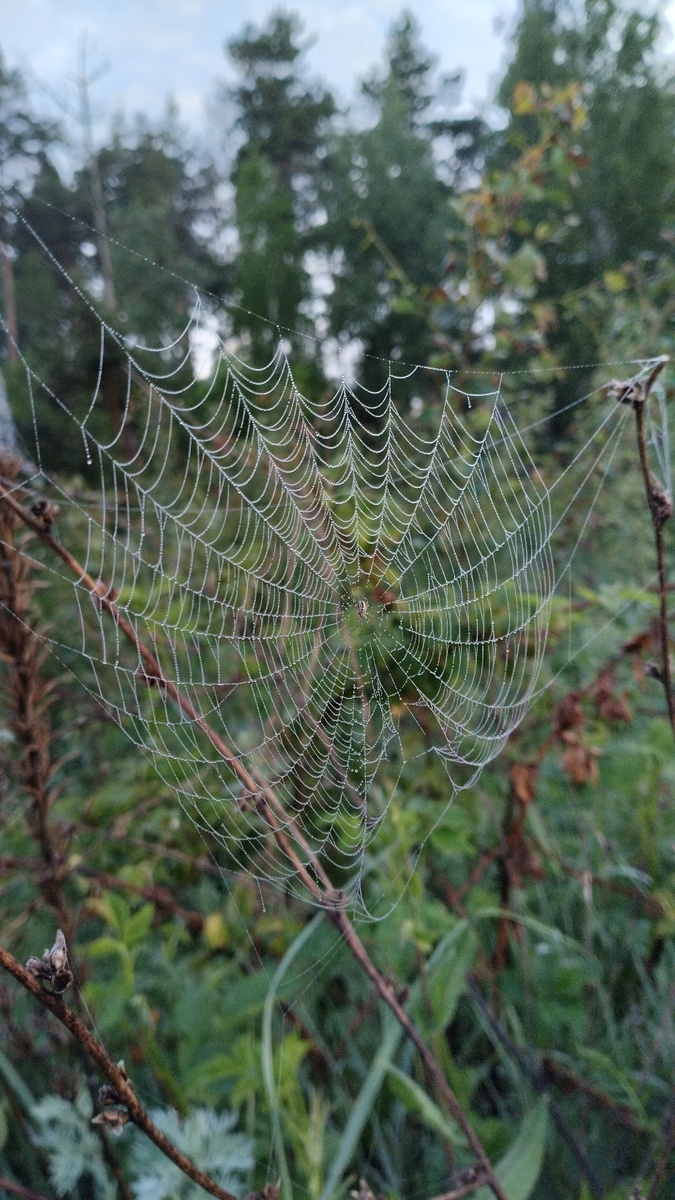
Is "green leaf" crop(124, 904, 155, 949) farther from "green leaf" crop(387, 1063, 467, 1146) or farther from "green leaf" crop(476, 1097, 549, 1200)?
"green leaf" crop(476, 1097, 549, 1200)

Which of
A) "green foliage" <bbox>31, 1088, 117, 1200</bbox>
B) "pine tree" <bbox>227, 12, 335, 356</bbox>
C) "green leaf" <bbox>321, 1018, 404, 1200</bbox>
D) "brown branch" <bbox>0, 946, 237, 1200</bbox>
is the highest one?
"pine tree" <bbox>227, 12, 335, 356</bbox>

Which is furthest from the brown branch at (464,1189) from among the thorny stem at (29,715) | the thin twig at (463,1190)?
the thorny stem at (29,715)

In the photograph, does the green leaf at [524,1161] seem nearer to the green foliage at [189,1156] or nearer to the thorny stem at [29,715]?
the green foliage at [189,1156]

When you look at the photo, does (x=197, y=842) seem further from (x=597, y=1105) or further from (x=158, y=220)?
(x=158, y=220)

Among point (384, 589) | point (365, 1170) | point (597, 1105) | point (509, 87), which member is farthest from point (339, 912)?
point (509, 87)

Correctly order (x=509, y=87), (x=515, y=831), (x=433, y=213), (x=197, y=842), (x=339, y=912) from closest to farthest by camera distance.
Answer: (x=339, y=912)
(x=515, y=831)
(x=197, y=842)
(x=509, y=87)
(x=433, y=213)

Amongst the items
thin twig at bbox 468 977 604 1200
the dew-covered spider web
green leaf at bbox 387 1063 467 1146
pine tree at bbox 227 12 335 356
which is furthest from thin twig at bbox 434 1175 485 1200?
pine tree at bbox 227 12 335 356
